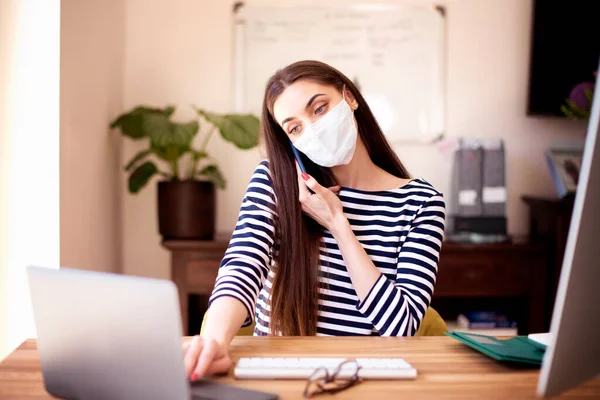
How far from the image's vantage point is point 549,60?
3070mm

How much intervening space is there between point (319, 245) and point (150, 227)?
5.87 ft

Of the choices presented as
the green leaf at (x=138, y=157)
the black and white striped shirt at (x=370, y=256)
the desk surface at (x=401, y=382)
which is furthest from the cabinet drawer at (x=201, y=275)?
the desk surface at (x=401, y=382)

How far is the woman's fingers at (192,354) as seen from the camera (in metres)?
0.87

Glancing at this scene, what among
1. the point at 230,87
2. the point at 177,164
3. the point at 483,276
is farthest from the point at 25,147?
the point at 483,276

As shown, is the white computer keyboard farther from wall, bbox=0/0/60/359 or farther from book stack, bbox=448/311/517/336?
book stack, bbox=448/311/517/336

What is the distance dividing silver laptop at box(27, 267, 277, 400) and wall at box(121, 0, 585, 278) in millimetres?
2333

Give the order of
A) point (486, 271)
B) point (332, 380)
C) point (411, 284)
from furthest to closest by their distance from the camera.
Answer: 1. point (486, 271)
2. point (411, 284)
3. point (332, 380)

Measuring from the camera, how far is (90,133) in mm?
2535

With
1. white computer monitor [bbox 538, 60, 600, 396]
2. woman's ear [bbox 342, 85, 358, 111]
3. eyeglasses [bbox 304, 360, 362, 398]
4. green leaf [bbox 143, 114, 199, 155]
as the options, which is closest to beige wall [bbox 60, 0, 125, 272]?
green leaf [bbox 143, 114, 199, 155]

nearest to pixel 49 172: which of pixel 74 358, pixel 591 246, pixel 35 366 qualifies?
pixel 35 366

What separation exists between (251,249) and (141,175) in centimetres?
160

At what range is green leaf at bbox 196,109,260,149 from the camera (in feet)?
8.48

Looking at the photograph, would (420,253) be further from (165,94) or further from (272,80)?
(165,94)

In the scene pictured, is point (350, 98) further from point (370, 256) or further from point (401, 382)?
point (401, 382)
